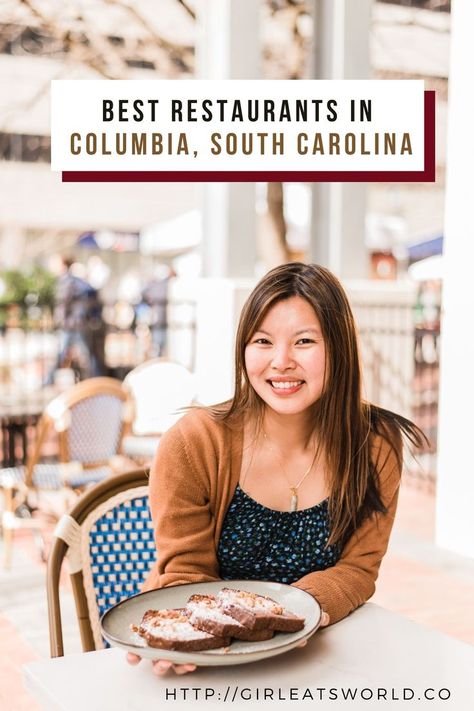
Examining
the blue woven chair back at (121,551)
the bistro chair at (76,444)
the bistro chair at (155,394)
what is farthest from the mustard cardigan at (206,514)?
the bistro chair at (155,394)

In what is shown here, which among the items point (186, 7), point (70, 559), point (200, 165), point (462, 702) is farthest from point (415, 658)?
point (186, 7)

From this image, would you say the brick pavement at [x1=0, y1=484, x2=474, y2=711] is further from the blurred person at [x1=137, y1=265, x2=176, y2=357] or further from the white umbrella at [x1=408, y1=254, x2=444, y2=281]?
the blurred person at [x1=137, y1=265, x2=176, y2=357]

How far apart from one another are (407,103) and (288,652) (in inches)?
74.1

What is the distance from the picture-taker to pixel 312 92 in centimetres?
264

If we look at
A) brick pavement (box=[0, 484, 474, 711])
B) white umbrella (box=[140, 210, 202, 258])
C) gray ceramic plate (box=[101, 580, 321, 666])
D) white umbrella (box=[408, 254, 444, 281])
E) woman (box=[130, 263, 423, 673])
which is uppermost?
white umbrella (box=[140, 210, 202, 258])

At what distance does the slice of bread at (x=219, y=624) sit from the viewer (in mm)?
1306

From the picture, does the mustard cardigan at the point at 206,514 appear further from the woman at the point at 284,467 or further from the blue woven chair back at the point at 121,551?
the blue woven chair back at the point at 121,551

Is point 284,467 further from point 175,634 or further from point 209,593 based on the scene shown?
point 175,634

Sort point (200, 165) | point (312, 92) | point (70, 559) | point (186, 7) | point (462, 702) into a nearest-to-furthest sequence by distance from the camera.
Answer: point (462, 702) → point (70, 559) → point (312, 92) → point (200, 165) → point (186, 7)

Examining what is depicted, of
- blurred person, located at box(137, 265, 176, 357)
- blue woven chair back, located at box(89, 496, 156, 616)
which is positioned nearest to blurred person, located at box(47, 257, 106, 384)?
blurred person, located at box(137, 265, 176, 357)

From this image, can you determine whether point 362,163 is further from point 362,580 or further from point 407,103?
point 362,580

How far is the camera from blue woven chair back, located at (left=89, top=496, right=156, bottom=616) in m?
1.95

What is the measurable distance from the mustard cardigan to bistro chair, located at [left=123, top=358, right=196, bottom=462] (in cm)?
350

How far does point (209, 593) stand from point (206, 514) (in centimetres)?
21
